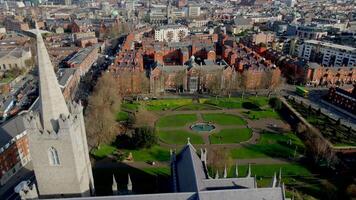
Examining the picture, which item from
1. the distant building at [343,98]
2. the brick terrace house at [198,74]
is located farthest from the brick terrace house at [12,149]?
the distant building at [343,98]

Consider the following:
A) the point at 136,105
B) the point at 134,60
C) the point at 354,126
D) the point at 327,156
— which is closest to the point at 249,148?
the point at 327,156

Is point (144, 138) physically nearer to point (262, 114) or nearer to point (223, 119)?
point (223, 119)

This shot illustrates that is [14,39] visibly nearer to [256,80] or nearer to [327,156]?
[256,80]

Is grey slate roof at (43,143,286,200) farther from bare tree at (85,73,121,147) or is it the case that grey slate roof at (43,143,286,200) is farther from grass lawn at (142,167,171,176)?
bare tree at (85,73,121,147)

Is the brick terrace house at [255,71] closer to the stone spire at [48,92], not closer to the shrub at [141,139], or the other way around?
the shrub at [141,139]

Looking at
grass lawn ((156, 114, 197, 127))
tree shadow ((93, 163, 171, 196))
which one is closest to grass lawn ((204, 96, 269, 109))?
grass lawn ((156, 114, 197, 127))
